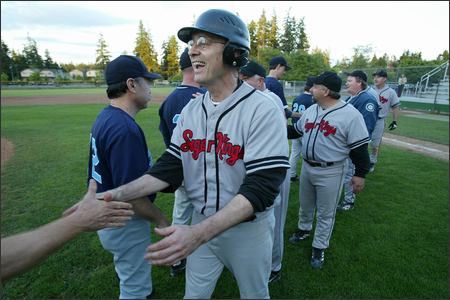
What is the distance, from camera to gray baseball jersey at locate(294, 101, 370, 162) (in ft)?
11.4

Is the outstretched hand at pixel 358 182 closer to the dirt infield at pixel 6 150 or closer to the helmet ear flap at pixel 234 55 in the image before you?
the helmet ear flap at pixel 234 55

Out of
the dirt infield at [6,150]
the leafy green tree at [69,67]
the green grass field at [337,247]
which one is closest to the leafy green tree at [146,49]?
the leafy green tree at [69,67]

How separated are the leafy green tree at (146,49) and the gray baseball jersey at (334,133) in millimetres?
71231

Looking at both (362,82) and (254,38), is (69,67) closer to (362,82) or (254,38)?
(254,38)

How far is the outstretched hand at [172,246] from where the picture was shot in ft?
4.33

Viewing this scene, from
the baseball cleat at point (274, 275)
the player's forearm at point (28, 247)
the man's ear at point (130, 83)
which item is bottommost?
Result: the baseball cleat at point (274, 275)

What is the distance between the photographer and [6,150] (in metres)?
9.46

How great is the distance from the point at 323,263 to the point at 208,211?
8.14 feet

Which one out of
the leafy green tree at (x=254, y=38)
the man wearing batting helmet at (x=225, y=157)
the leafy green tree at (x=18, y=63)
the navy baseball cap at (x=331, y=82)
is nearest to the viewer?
the man wearing batting helmet at (x=225, y=157)

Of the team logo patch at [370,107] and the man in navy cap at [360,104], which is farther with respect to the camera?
the team logo patch at [370,107]

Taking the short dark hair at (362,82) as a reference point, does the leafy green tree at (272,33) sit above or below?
above

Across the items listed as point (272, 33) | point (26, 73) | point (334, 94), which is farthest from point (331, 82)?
point (26, 73)

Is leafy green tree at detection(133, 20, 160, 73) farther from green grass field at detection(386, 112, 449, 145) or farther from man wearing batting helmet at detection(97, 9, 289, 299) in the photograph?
man wearing batting helmet at detection(97, 9, 289, 299)

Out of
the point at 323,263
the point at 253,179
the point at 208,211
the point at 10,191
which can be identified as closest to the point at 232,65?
the point at 253,179
